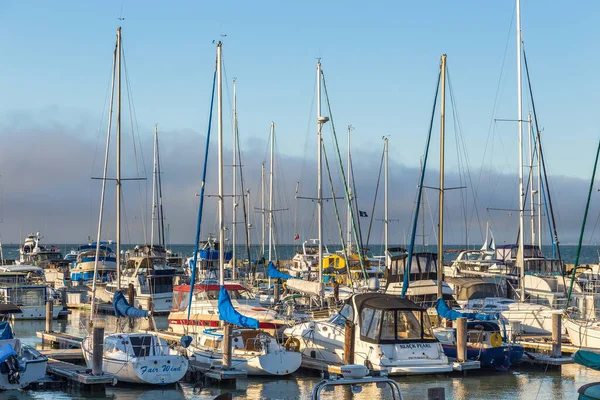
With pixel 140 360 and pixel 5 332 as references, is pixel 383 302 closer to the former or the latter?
pixel 140 360

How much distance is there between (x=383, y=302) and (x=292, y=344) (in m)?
4.47

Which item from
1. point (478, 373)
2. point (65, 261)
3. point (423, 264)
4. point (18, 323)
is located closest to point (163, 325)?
point (18, 323)

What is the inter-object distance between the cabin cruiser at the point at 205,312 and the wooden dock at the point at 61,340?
430cm

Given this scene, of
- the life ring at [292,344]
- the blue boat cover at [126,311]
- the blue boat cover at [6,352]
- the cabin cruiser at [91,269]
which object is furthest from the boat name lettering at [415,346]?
the cabin cruiser at [91,269]

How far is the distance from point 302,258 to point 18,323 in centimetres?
2907

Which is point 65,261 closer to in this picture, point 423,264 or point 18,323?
point 18,323

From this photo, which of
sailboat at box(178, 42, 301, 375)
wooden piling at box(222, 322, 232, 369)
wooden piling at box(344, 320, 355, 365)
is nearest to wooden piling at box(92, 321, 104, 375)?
sailboat at box(178, 42, 301, 375)

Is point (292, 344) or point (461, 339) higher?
point (461, 339)

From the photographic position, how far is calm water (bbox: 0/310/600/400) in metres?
27.7

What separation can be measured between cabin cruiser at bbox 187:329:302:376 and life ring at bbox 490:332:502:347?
7.33m

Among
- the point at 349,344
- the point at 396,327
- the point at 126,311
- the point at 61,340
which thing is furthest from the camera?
the point at 126,311

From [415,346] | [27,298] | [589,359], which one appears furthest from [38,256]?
[589,359]

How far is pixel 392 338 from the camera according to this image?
29438 millimetres

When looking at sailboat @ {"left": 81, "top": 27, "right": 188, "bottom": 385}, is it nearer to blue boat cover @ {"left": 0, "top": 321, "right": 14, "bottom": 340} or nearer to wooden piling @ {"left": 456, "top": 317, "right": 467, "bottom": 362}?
blue boat cover @ {"left": 0, "top": 321, "right": 14, "bottom": 340}
